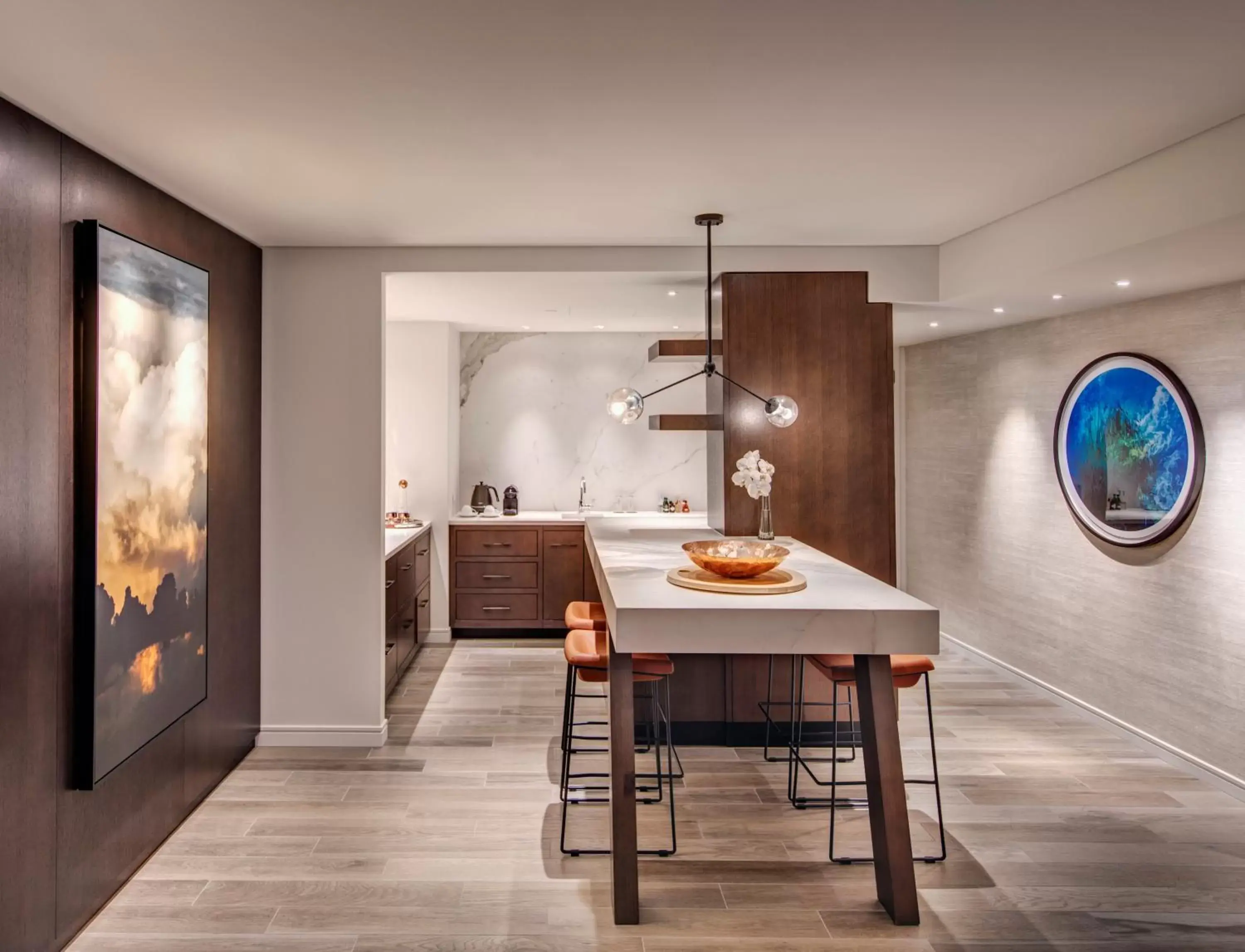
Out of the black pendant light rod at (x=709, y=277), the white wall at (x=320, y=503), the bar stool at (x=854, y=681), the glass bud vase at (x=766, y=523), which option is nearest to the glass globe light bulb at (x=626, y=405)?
the black pendant light rod at (x=709, y=277)

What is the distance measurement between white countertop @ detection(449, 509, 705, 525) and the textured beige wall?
1.83 m

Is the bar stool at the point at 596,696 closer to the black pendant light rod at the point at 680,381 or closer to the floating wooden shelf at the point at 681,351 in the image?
the black pendant light rod at the point at 680,381

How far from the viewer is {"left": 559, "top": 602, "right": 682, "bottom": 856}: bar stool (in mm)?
2916

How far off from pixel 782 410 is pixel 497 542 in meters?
3.11

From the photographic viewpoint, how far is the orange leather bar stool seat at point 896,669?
2916 mm

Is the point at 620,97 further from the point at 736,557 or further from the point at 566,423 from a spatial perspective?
the point at 566,423

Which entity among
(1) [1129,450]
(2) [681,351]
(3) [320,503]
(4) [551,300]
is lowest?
(3) [320,503]

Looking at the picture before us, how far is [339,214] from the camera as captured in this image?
10.8 feet

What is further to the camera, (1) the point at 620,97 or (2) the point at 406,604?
(2) the point at 406,604

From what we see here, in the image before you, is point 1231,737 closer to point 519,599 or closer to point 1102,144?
point 1102,144

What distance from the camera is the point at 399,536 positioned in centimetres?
495

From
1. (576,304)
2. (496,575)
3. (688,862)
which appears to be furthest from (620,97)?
(496,575)

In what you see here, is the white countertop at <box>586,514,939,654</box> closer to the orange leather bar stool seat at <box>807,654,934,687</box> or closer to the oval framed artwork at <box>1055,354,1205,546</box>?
the orange leather bar stool seat at <box>807,654,934,687</box>

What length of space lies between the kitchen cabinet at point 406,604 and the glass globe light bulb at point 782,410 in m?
2.11
